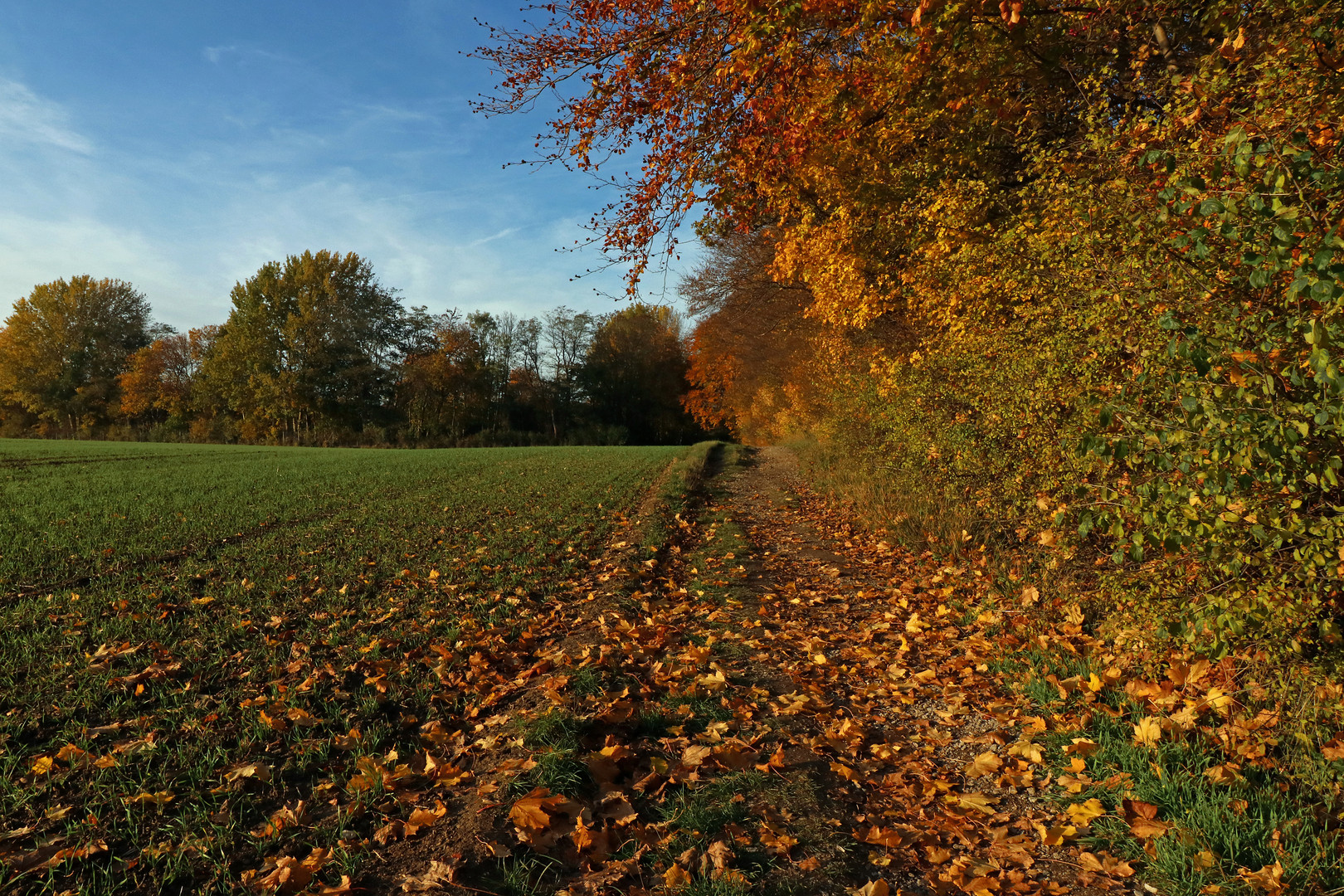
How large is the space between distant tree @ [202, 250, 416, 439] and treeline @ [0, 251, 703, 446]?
104 mm

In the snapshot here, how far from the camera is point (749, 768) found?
3.25 metres

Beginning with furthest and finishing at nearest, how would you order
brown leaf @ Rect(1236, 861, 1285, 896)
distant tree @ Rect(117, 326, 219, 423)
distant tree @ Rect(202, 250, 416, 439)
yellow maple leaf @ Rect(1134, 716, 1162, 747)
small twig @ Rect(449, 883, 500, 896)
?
→ distant tree @ Rect(117, 326, 219, 423) → distant tree @ Rect(202, 250, 416, 439) → yellow maple leaf @ Rect(1134, 716, 1162, 747) → small twig @ Rect(449, 883, 500, 896) → brown leaf @ Rect(1236, 861, 1285, 896)

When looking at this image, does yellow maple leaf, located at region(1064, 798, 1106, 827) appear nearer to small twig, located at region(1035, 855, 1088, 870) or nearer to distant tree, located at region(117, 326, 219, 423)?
small twig, located at region(1035, 855, 1088, 870)

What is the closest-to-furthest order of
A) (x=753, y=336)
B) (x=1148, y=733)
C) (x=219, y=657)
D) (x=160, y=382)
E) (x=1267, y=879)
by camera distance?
(x=1267, y=879)
(x=1148, y=733)
(x=219, y=657)
(x=753, y=336)
(x=160, y=382)

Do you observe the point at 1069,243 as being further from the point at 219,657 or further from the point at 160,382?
the point at 160,382

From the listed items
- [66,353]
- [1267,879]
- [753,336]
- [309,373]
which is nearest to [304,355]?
[309,373]

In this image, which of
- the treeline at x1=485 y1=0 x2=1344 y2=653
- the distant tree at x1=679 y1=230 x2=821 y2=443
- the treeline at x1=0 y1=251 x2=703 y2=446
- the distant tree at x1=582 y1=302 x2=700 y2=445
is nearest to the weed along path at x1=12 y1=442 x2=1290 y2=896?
the treeline at x1=485 y1=0 x2=1344 y2=653

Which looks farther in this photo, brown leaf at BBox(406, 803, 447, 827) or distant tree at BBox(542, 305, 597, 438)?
distant tree at BBox(542, 305, 597, 438)

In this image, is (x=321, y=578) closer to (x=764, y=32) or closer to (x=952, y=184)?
(x=764, y=32)

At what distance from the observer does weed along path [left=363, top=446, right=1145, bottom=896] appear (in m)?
2.54

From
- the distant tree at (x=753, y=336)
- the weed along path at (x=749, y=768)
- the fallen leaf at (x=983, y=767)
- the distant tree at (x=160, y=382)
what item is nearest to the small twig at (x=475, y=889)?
the weed along path at (x=749, y=768)

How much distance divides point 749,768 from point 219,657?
Answer: 12.5 ft

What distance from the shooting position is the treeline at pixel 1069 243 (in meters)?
2.81

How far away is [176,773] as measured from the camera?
3123 millimetres
